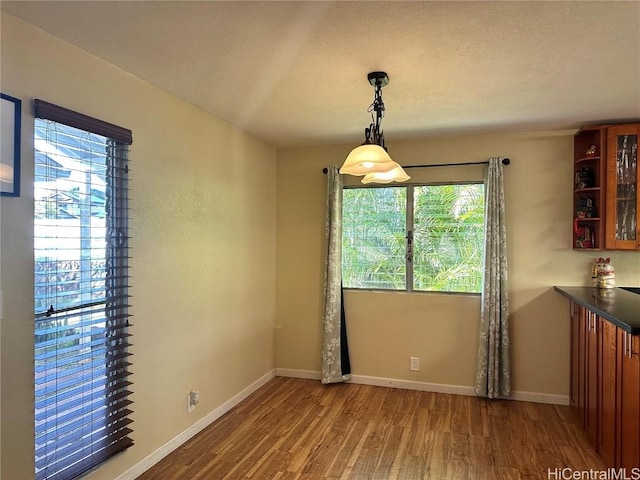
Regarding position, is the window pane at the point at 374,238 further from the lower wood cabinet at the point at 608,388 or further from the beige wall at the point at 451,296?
the lower wood cabinet at the point at 608,388

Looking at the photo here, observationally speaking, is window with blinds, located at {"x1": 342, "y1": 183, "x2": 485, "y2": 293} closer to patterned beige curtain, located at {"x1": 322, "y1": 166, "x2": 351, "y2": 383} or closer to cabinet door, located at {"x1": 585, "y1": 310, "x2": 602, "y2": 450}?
patterned beige curtain, located at {"x1": 322, "y1": 166, "x2": 351, "y2": 383}

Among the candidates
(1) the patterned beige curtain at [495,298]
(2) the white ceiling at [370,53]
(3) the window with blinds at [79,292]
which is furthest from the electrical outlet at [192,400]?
(1) the patterned beige curtain at [495,298]

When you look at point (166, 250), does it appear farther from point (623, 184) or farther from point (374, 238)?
point (623, 184)

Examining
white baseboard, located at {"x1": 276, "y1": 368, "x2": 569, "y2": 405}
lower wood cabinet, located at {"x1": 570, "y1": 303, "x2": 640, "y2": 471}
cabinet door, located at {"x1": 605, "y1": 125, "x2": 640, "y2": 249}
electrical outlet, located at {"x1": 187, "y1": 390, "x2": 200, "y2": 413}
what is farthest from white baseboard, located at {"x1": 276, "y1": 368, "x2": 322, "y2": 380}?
cabinet door, located at {"x1": 605, "y1": 125, "x2": 640, "y2": 249}

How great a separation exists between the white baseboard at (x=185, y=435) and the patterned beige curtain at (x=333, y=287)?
697 millimetres

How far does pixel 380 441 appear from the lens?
314cm

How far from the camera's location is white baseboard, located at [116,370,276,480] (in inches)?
104

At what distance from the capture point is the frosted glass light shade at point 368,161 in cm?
224

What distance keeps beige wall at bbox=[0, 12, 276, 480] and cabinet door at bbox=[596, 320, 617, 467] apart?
2.67 metres

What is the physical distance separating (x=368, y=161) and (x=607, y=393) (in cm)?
200

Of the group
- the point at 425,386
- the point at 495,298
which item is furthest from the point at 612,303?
the point at 425,386

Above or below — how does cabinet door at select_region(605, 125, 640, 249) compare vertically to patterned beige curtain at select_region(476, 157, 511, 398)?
above

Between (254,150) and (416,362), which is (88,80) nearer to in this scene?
(254,150)

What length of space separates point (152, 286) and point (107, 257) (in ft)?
1.35
